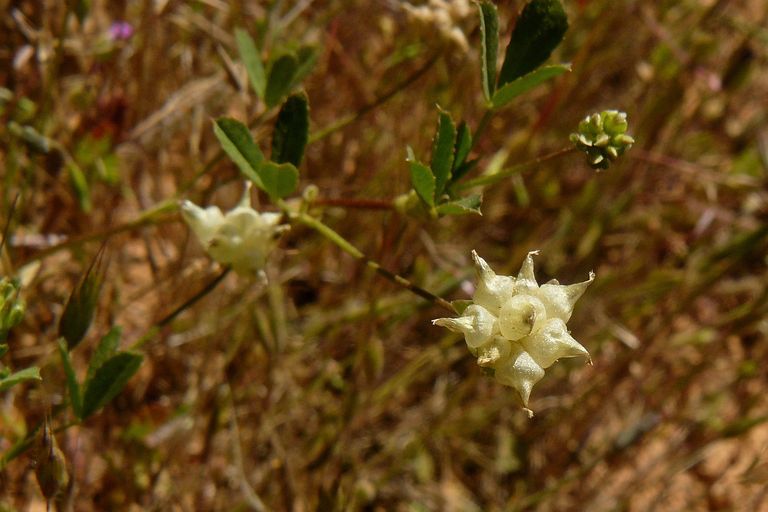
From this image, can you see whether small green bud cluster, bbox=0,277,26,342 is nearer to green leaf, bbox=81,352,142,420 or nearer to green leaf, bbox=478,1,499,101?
green leaf, bbox=81,352,142,420

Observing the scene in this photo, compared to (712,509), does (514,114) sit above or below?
above

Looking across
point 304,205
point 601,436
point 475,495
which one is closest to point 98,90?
point 304,205

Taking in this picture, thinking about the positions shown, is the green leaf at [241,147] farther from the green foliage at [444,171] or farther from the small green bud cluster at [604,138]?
the small green bud cluster at [604,138]

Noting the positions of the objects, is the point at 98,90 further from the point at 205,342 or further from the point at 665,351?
the point at 665,351

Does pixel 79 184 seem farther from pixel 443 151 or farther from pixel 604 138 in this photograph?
pixel 604 138

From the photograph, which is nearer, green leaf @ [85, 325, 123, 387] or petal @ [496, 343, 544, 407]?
petal @ [496, 343, 544, 407]

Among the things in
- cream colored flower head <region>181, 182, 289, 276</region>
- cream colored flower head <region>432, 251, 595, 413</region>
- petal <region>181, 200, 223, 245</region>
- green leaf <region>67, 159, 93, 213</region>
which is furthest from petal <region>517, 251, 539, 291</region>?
green leaf <region>67, 159, 93, 213</region>
